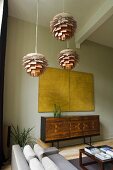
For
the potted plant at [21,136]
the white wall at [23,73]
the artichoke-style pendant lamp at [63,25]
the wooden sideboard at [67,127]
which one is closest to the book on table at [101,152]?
the wooden sideboard at [67,127]

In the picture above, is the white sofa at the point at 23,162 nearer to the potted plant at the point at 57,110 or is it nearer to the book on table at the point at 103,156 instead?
the book on table at the point at 103,156

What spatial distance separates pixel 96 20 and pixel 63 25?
2.45m

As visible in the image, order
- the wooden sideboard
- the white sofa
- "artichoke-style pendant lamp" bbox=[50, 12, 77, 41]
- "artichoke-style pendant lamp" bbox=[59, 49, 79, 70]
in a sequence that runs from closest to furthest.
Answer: the white sofa
"artichoke-style pendant lamp" bbox=[50, 12, 77, 41]
"artichoke-style pendant lamp" bbox=[59, 49, 79, 70]
the wooden sideboard

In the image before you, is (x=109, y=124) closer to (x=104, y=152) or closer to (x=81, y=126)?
(x=81, y=126)

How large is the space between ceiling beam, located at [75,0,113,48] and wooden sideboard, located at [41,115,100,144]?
236 cm

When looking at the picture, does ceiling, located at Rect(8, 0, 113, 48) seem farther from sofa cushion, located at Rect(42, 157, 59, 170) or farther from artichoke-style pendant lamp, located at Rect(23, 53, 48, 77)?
sofa cushion, located at Rect(42, 157, 59, 170)

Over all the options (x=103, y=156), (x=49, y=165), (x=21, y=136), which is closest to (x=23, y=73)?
(x=21, y=136)

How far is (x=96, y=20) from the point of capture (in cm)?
370

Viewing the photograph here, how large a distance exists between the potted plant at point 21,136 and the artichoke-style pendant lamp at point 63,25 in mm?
2651

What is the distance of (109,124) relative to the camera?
203 inches

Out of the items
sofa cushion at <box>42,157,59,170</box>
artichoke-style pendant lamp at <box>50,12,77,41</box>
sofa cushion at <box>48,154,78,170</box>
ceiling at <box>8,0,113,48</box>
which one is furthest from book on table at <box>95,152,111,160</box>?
ceiling at <box>8,0,113,48</box>

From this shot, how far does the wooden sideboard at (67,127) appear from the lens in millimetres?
3670

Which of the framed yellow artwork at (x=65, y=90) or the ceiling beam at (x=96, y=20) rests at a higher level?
the ceiling beam at (x=96, y=20)

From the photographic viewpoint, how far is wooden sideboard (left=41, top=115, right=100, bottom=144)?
3670mm
